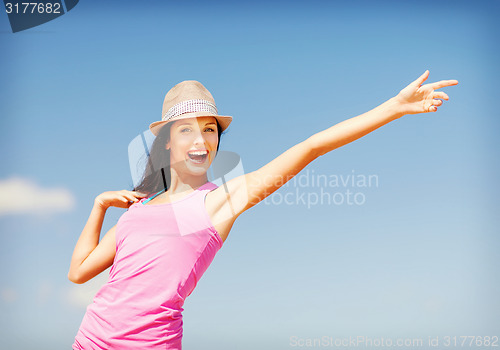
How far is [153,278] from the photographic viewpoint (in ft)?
6.67

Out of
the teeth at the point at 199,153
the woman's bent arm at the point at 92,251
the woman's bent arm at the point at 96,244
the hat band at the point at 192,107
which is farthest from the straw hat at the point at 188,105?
the woman's bent arm at the point at 92,251

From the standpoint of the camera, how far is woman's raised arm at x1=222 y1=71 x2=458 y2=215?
1.87m

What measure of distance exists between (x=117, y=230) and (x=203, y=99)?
30.4 inches

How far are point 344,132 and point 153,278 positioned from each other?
1.00 metres

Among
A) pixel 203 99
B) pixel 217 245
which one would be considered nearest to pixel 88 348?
pixel 217 245

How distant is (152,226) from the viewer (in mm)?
2164

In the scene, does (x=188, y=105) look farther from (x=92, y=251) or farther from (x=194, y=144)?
(x=92, y=251)

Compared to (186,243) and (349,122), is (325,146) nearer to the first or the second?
(349,122)

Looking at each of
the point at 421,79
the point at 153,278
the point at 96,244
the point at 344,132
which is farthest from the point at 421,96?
the point at 96,244

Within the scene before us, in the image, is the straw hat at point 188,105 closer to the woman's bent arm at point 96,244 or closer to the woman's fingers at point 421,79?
the woman's bent arm at point 96,244

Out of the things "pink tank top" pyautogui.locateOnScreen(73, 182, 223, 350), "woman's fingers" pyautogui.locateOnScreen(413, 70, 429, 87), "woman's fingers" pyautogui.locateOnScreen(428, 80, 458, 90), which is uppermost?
"woman's fingers" pyautogui.locateOnScreen(413, 70, 429, 87)

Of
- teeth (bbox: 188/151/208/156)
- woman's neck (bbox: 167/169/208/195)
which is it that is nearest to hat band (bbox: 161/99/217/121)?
teeth (bbox: 188/151/208/156)

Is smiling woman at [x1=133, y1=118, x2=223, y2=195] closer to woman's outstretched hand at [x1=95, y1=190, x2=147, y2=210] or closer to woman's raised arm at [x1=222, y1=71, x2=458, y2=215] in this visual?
woman's outstretched hand at [x1=95, y1=190, x2=147, y2=210]

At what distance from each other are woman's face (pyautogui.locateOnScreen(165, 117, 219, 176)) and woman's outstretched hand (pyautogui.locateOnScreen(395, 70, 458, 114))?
0.93 m
